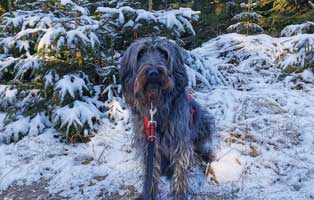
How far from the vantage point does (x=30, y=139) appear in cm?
519

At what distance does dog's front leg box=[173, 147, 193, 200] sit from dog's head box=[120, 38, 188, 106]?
67 cm

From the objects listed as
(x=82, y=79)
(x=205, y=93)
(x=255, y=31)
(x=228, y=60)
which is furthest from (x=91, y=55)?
(x=255, y=31)

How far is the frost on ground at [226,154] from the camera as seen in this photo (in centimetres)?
412

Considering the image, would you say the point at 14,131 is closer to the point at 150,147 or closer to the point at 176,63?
the point at 150,147

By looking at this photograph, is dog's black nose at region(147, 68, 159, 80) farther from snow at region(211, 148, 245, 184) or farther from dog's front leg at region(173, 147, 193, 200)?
snow at region(211, 148, 245, 184)

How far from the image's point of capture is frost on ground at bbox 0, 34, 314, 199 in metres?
4.12

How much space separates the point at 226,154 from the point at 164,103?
1.48 meters

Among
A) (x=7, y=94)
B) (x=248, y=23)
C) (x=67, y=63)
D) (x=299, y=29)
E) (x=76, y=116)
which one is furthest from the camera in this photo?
(x=248, y=23)

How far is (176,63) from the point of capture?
3.43 metres

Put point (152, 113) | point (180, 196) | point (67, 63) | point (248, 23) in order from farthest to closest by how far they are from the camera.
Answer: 1. point (248, 23)
2. point (67, 63)
3. point (180, 196)
4. point (152, 113)

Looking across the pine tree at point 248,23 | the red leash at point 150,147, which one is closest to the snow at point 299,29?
the pine tree at point 248,23

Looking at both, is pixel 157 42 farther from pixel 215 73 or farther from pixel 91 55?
pixel 215 73

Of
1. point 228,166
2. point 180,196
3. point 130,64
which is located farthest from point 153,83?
point 228,166

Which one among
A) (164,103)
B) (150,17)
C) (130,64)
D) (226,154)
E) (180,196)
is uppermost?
(150,17)
